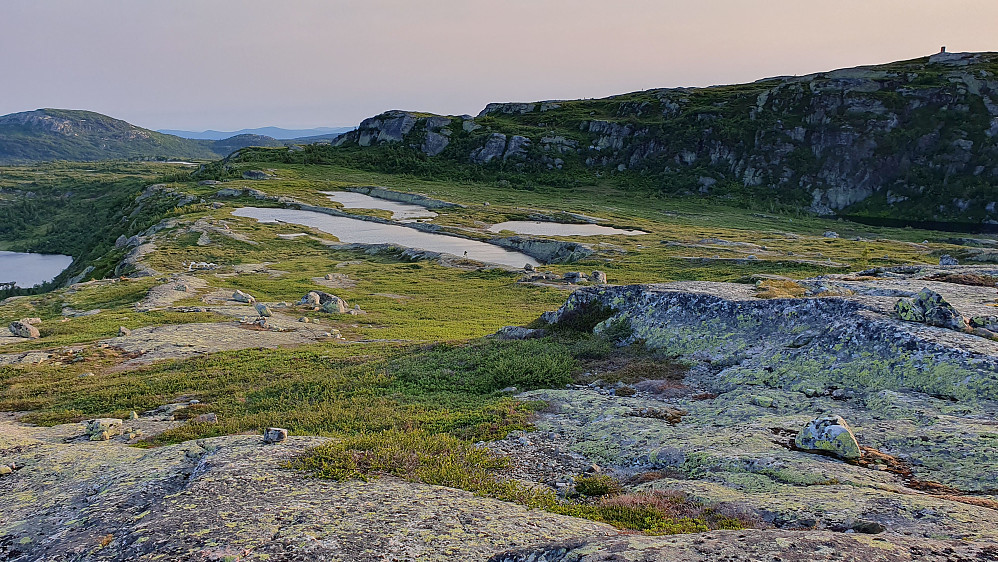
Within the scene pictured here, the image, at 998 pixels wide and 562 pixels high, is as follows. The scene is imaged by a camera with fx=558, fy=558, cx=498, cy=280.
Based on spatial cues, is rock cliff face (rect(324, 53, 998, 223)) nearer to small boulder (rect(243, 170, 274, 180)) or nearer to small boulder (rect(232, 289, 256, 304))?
small boulder (rect(243, 170, 274, 180))

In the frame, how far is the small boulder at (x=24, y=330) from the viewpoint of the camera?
101 feet

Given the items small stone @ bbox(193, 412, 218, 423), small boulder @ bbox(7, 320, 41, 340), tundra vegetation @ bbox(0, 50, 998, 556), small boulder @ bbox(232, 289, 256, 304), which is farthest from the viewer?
small boulder @ bbox(232, 289, 256, 304)

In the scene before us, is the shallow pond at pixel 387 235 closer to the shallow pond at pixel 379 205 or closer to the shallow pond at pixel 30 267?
the shallow pond at pixel 379 205

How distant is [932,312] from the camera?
15867 millimetres

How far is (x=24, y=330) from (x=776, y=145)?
140589 mm

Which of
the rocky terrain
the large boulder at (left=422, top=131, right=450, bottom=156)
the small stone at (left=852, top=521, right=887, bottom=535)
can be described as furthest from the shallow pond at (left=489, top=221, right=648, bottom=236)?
the large boulder at (left=422, top=131, right=450, bottom=156)

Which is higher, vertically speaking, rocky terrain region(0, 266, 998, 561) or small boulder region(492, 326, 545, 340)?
rocky terrain region(0, 266, 998, 561)

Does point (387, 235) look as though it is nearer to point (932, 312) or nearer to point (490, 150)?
point (932, 312)

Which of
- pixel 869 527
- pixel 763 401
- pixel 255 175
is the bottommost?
pixel 763 401

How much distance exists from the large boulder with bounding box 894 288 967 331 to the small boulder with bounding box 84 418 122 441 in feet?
74.4

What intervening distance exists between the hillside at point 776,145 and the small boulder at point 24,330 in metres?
111

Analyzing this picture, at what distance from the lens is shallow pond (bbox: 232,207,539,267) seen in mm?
68062

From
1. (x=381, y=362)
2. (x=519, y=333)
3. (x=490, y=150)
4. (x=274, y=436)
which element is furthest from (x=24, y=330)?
(x=490, y=150)

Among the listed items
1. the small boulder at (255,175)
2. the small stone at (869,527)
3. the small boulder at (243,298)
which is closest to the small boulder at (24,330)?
the small boulder at (243,298)
